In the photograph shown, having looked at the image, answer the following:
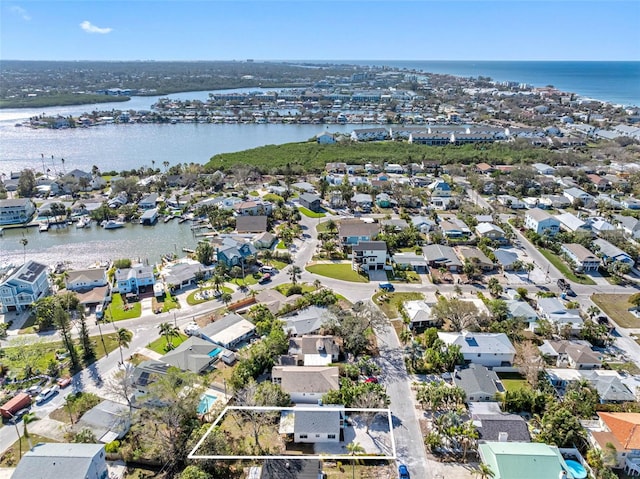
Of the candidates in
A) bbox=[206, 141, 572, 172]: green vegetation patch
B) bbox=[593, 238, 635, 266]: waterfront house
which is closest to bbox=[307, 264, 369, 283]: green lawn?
bbox=[593, 238, 635, 266]: waterfront house

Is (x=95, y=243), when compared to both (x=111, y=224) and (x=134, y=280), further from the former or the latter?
(x=134, y=280)

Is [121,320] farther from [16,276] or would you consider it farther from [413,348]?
[413,348]

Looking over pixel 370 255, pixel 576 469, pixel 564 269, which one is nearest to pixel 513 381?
pixel 576 469

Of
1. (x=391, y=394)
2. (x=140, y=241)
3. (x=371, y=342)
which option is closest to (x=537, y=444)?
(x=391, y=394)

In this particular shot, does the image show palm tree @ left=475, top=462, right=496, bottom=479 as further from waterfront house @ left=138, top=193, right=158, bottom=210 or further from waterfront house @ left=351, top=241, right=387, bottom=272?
waterfront house @ left=138, top=193, right=158, bottom=210

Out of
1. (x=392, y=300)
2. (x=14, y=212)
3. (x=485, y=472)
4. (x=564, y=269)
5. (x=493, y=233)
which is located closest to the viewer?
(x=485, y=472)

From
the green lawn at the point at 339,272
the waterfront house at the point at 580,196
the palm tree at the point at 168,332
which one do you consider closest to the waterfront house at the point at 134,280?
the palm tree at the point at 168,332
